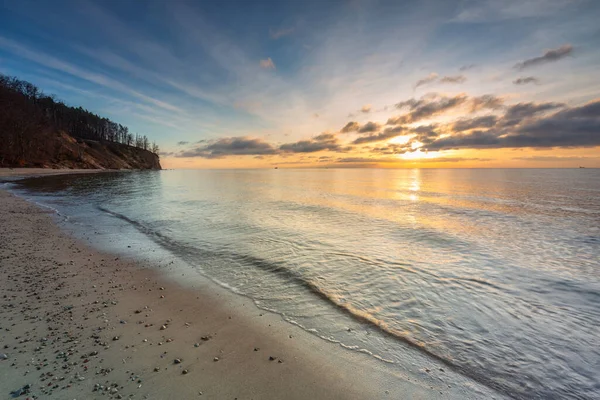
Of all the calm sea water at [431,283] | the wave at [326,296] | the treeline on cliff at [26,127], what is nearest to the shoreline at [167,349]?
the wave at [326,296]

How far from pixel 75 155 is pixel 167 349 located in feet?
439

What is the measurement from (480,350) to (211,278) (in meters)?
7.77

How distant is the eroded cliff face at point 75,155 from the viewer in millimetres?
80537

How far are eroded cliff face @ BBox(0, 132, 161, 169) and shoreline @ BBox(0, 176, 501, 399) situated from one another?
332ft

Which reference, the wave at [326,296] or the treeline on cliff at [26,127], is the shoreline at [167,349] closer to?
the wave at [326,296]

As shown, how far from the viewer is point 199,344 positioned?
5070 mm

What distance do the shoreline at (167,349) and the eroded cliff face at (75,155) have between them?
3979 inches

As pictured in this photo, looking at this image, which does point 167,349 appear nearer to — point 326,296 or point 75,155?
point 326,296

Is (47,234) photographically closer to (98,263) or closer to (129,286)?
(98,263)

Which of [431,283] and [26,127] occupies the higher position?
[26,127]

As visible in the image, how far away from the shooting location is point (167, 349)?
4.83 meters

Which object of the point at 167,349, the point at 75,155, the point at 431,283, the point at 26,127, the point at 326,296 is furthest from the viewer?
the point at 75,155

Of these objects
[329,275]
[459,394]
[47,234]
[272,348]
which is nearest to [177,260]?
[329,275]

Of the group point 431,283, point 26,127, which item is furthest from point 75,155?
point 431,283
